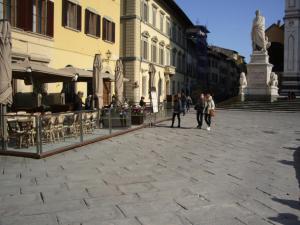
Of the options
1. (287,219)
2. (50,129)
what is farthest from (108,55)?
(287,219)

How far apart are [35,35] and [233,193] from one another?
1423 centimetres

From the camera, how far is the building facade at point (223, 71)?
76.2 m

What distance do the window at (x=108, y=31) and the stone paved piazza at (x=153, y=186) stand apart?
1586 cm

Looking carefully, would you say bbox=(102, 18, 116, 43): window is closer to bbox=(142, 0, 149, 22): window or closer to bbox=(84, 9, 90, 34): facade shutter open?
bbox=(84, 9, 90, 34): facade shutter open

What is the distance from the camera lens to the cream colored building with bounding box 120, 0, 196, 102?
3356 cm

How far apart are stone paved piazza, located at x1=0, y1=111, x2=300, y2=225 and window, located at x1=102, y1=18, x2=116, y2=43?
52.0ft

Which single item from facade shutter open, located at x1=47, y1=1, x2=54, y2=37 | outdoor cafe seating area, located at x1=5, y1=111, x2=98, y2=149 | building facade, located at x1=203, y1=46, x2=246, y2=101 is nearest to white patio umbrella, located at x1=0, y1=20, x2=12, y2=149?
outdoor cafe seating area, located at x1=5, y1=111, x2=98, y2=149

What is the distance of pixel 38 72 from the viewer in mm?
13727

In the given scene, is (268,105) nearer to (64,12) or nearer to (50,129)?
(64,12)

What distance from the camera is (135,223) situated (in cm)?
520

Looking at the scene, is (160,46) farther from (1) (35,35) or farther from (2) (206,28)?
(2) (206,28)

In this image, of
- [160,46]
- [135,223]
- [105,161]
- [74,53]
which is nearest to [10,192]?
[135,223]

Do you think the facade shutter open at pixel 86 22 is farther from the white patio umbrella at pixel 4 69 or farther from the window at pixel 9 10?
the white patio umbrella at pixel 4 69

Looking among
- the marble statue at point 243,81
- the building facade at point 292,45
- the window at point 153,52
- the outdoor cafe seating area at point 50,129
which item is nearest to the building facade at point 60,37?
the outdoor cafe seating area at point 50,129
